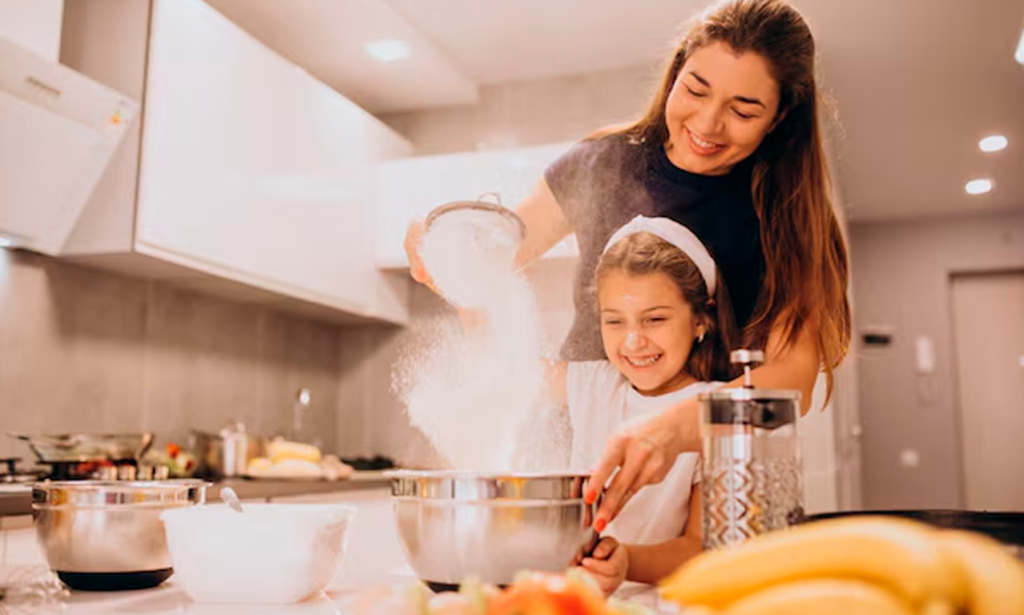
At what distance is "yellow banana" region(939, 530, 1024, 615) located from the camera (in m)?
0.51

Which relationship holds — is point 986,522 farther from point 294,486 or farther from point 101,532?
point 294,486

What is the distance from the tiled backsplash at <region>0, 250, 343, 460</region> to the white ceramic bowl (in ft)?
5.23

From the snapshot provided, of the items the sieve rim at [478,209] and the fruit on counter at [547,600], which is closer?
the fruit on counter at [547,600]

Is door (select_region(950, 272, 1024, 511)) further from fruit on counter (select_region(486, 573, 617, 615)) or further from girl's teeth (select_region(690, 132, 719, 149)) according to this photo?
fruit on counter (select_region(486, 573, 617, 615))

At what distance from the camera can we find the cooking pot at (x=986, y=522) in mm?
798

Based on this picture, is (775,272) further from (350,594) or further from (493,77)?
(493,77)

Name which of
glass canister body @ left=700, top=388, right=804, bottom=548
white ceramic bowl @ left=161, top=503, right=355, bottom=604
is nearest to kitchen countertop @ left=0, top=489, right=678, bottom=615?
white ceramic bowl @ left=161, top=503, right=355, bottom=604

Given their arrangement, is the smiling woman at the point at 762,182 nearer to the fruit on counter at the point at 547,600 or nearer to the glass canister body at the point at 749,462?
the glass canister body at the point at 749,462

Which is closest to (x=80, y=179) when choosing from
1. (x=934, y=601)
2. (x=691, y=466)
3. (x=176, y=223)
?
(x=176, y=223)

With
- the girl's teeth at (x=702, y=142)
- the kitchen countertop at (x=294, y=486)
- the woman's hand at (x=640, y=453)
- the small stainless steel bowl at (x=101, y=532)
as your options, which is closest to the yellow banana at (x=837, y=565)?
the woman's hand at (x=640, y=453)

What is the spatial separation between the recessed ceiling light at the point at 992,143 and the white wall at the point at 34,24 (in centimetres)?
211

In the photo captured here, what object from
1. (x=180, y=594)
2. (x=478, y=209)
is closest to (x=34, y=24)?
(x=478, y=209)

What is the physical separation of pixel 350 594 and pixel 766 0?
3.82 ft

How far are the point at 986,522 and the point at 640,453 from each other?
0.38m
